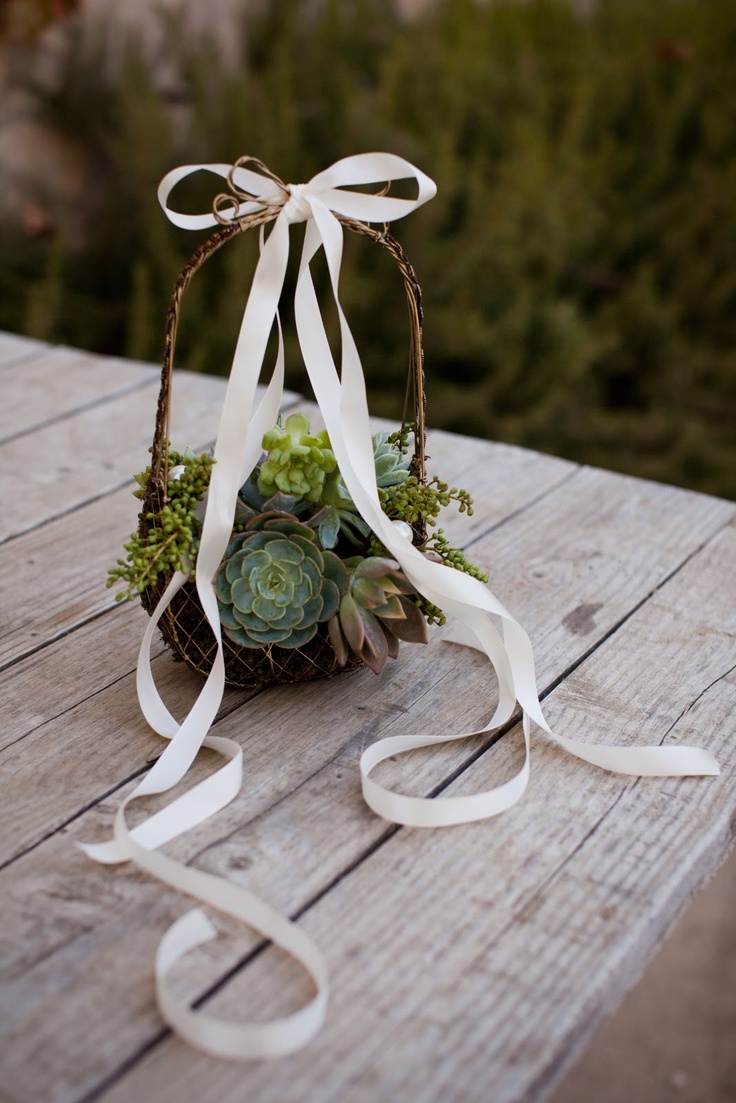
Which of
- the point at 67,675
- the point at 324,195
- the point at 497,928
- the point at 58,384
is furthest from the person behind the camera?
the point at 58,384

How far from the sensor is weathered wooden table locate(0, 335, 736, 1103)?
0.63 metres

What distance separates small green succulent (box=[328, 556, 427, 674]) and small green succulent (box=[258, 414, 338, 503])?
78 millimetres

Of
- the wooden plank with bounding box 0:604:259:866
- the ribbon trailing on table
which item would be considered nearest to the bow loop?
the ribbon trailing on table

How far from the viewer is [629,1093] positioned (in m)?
1.43

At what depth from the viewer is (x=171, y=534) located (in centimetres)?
87

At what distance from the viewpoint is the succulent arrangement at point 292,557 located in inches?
33.9

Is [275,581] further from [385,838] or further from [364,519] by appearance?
[385,838]

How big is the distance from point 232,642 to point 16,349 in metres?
1.03

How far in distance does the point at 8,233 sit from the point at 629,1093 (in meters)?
2.20

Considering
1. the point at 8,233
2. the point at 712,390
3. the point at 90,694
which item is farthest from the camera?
the point at 712,390

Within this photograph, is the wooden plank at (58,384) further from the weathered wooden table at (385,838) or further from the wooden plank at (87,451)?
the weathered wooden table at (385,838)

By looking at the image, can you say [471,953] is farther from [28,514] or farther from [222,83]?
[222,83]

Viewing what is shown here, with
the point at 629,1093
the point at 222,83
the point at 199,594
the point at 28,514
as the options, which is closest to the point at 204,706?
the point at 199,594

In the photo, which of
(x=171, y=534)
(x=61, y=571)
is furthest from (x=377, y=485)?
(x=61, y=571)
